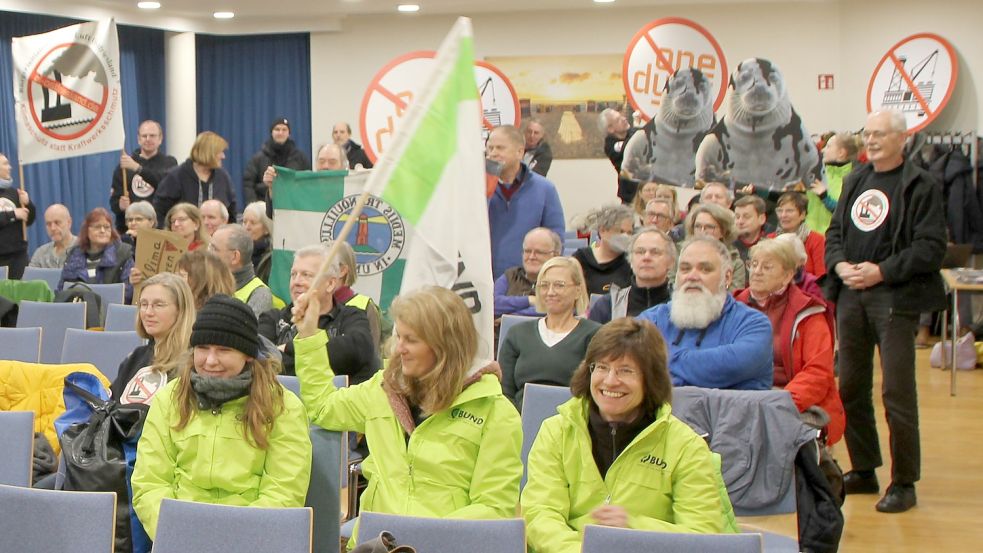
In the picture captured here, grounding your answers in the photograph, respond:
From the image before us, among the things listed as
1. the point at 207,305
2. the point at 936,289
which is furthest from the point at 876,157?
the point at 207,305

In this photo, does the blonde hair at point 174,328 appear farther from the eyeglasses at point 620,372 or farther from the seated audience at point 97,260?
the seated audience at point 97,260

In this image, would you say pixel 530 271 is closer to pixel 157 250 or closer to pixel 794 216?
pixel 794 216

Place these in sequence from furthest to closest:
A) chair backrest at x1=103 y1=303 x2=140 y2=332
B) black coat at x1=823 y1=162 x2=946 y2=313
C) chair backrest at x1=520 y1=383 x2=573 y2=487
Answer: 1. chair backrest at x1=103 y1=303 x2=140 y2=332
2. black coat at x1=823 y1=162 x2=946 y2=313
3. chair backrest at x1=520 y1=383 x2=573 y2=487

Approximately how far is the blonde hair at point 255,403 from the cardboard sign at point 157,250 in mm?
3143

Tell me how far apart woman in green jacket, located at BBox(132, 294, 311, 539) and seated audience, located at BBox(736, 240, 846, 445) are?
1.91 metres

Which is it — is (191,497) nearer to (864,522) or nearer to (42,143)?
(864,522)

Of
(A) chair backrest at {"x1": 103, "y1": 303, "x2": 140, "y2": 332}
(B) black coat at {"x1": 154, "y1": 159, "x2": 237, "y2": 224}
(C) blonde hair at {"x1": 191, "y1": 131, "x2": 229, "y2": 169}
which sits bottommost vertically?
(A) chair backrest at {"x1": 103, "y1": 303, "x2": 140, "y2": 332}

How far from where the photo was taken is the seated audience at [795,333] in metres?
4.32

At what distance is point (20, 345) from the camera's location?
522 centimetres

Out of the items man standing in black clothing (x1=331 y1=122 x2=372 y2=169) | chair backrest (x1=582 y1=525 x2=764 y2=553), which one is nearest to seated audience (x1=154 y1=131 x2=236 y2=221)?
man standing in black clothing (x1=331 y1=122 x2=372 y2=169)

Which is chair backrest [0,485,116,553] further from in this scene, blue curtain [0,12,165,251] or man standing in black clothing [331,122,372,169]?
blue curtain [0,12,165,251]

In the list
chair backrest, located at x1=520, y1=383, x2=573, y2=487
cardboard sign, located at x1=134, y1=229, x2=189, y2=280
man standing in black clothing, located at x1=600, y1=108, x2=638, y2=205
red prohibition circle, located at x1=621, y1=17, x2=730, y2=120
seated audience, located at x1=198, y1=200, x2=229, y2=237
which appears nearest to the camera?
chair backrest, located at x1=520, y1=383, x2=573, y2=487

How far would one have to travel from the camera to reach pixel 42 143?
316 inches

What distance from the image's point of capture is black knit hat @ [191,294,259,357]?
3.38m
